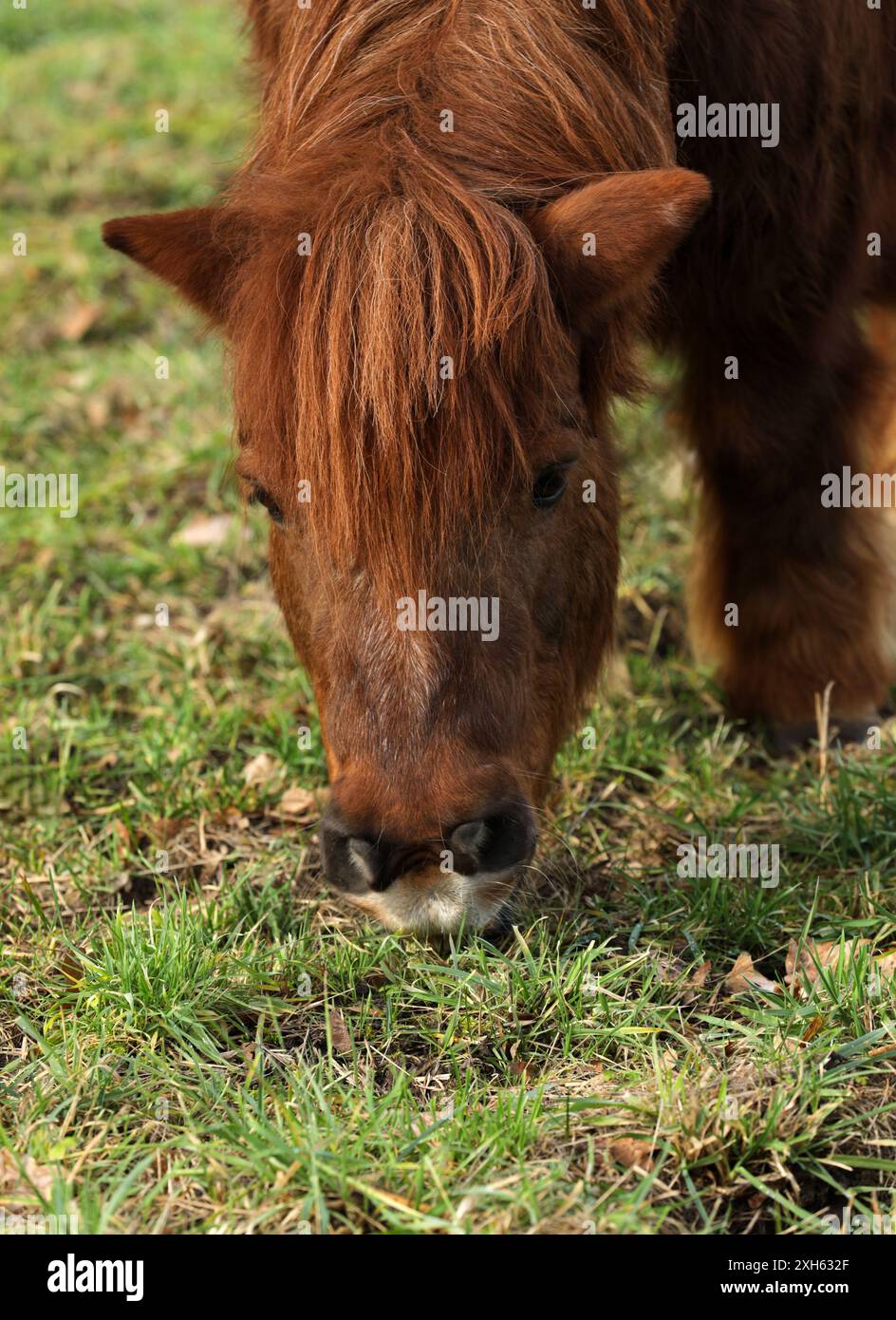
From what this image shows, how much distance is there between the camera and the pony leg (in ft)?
14.0

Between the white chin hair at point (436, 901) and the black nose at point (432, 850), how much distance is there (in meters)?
0.04

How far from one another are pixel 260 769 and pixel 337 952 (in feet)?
3.32

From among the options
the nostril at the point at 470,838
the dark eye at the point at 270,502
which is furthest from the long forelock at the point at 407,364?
the nostril at the point at 470,838

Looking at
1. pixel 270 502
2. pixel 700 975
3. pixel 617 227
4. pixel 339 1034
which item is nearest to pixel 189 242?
pixel 270 502

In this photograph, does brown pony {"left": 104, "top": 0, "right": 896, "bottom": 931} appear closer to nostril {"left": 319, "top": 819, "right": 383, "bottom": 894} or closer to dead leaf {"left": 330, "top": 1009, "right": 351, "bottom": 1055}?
nostril {"left": 319, "top": 819, "right": 383, "bottom": 894}

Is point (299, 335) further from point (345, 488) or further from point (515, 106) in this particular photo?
point (515, 106)

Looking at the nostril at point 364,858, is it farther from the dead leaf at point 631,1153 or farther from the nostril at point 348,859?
the dead leaf at point 631,1153

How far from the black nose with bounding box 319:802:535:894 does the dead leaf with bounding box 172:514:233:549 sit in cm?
269

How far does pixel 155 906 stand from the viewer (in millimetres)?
3828

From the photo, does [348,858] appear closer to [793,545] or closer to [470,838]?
[470,838]

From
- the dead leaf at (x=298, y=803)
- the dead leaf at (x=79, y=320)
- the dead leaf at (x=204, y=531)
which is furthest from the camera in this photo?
the dead leaf at (x=79, y=320)

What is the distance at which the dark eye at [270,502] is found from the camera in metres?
3.19

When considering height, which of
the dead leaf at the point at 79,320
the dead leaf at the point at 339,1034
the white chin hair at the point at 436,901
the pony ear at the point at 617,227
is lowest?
the dead leaf at the point at 339,1034

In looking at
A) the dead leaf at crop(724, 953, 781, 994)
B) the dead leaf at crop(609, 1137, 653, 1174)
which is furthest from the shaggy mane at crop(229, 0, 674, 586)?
the dead leaf at crop(724, 953, 781, 994)
